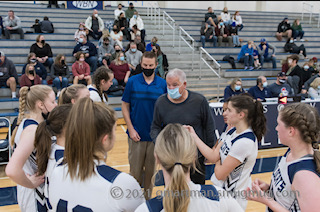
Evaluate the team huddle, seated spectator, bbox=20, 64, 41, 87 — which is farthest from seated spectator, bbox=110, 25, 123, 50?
the team huddle

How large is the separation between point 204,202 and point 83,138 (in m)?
0.64

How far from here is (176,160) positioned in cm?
140

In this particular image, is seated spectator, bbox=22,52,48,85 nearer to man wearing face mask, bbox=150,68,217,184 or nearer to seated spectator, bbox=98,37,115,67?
seated spectator, bbox=98,37,115,67

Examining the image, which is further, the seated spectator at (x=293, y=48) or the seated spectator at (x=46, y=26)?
the seated spectator at (x=293, y=48)

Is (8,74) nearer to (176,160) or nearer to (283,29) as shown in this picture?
(176,160)

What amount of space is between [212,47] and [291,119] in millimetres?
11499

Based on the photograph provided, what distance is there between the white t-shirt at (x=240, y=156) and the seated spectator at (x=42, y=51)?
316 inches

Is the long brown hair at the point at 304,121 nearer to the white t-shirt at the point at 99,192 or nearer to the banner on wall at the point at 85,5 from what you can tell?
the white t-shirt at the point at 99,192

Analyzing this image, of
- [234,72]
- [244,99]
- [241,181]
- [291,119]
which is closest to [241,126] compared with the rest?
[244,99]

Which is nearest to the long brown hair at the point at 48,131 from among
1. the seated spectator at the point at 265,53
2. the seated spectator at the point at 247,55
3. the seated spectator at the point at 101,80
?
the seated spectator at the point at 101,80

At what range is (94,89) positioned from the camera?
11.7 ft

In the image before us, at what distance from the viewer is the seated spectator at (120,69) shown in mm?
8992

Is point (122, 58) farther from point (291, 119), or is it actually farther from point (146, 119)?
point (291, 119)

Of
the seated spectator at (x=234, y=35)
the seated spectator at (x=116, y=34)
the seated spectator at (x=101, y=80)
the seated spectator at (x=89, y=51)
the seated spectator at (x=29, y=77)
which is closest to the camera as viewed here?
the seated spectator at (x=101, y=80)
